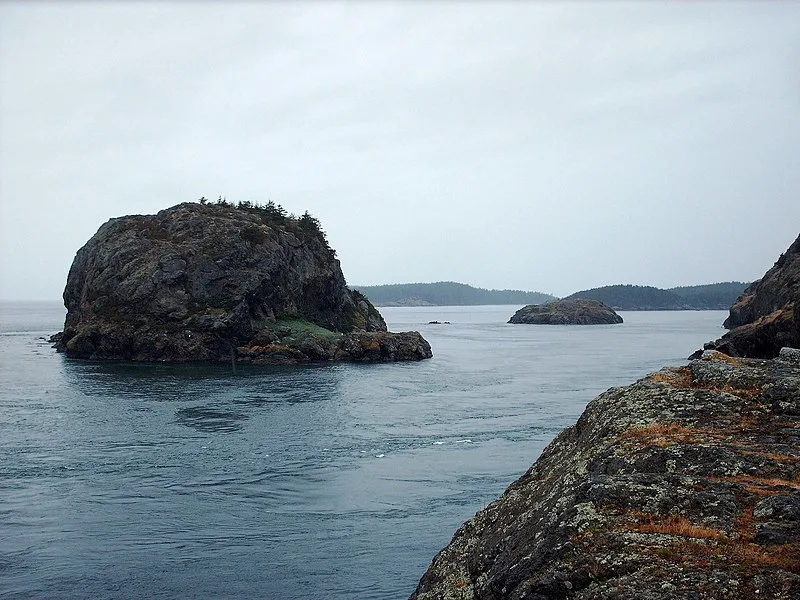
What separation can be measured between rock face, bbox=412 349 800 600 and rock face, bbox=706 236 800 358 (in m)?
47.3

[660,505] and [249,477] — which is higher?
[660,505]

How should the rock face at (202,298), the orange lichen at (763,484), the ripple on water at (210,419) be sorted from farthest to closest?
the rock face at (202,298)
the ripple on water at (210,419)
the orange lichen at (763,484)

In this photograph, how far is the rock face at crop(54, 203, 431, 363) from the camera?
263 feet

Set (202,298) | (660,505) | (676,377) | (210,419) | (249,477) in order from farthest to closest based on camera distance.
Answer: (202,298) → (210,419) → (249,477) → (676,377) → (660,505)

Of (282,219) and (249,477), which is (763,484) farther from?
(282,219)

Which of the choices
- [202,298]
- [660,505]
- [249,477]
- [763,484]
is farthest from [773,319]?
[202,298]

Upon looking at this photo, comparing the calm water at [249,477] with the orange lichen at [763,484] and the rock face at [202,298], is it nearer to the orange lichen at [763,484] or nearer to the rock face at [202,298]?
the orange lichen at [763,484]

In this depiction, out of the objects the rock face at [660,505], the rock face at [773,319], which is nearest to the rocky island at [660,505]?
the rock face at [660,505]

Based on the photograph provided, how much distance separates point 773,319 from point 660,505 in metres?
60.5

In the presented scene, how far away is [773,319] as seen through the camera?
60.6m

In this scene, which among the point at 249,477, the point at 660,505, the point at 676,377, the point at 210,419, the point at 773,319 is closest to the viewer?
the point at 660,505

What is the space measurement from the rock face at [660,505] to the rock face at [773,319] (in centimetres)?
4732

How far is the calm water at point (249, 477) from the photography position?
56.1ft

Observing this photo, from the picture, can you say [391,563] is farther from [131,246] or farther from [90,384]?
[131,246]
